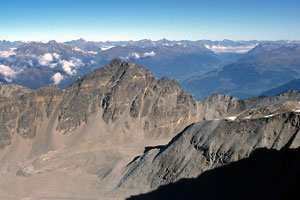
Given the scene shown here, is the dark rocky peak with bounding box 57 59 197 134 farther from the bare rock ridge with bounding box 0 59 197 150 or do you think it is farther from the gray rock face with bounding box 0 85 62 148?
the gray rock face with bounding box 0 85 62 148

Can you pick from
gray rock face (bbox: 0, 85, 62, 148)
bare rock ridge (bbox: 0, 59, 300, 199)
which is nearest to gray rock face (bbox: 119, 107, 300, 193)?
bare rock ridge (bbox: 0, 59, 300, 199)

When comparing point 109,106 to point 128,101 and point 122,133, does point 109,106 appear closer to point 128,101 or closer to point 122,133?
point 128,101

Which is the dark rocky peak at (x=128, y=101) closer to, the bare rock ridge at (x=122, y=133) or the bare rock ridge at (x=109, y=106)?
the bare rock ridge at (x=109, y=106)

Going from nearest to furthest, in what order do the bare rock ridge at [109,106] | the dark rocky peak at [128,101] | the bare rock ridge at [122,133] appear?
the bare rock ridge at [122,133]
the bare rock ridge at [109,106]
the dark rocky peak at [128,101]

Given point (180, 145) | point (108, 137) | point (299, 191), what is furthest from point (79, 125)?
point (299, 191)

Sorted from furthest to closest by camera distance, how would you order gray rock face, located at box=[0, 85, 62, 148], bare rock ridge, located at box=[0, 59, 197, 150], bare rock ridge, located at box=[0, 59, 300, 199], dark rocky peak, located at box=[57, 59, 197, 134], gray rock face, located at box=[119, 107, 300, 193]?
1. dark rocky peak, located at box=[57, 59, 197, 134]
2. bare rock ridge, located at box=[0, 59, 197, 150]
3. gray rock face, located at box=[0, 85, 62, 148]
4. bare rock ridge, located at box=[0, 59, 300, 199]
5. gray rock face, located at box=[119, 107, 300, 193]

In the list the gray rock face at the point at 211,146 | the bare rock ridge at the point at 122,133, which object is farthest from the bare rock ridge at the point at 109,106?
the gray rock face at the point at 211,146

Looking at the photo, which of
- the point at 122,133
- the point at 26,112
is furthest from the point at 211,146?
the point at 26,112

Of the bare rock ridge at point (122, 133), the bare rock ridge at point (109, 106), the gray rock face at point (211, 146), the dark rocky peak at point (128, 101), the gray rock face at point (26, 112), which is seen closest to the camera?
the gray rock face at point (211, 146)

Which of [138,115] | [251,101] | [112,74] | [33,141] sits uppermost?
[112,74]

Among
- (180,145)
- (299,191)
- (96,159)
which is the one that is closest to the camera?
(299,191)

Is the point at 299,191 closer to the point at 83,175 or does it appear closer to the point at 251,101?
the point at 83,175
